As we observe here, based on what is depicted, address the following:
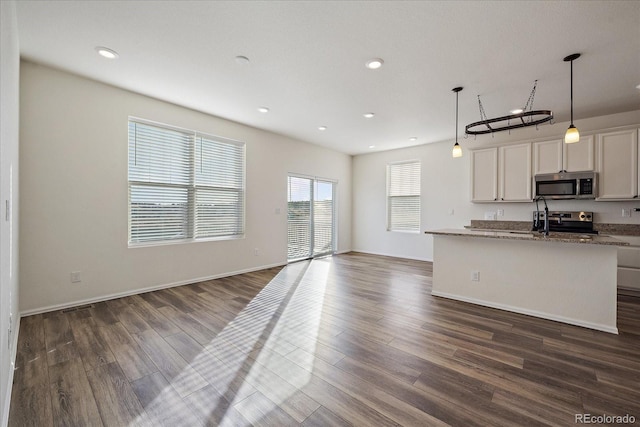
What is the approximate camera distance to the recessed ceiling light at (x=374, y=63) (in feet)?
9.40

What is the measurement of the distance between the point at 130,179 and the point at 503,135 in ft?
21.3

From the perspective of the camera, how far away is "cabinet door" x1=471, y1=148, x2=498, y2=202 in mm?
5172

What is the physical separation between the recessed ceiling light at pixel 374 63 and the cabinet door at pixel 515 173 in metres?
3.49

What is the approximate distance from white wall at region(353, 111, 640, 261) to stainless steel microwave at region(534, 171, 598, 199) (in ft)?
1.54

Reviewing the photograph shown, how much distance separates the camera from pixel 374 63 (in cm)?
292

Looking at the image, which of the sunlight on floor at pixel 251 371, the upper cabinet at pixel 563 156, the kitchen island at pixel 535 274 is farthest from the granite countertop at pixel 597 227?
the sunlight on floor at pixel 251 371

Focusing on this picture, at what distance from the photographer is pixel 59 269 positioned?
10.5ft

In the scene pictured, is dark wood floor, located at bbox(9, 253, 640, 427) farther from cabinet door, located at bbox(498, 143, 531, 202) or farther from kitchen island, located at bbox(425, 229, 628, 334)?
cabinet door, located at bbox(498, 143, 531, 202)

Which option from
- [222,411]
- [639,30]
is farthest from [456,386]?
[639,30]

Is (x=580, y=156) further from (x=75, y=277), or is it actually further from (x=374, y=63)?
(x=75, y=277)

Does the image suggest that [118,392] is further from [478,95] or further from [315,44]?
→ [478,95]

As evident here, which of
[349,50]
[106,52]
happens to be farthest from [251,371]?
[106,52]

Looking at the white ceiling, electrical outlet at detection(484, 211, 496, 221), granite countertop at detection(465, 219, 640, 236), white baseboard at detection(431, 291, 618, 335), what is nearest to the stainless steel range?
granite countertop at detection(465, 219, 640, 236)

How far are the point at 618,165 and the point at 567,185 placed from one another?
2.09 ft
